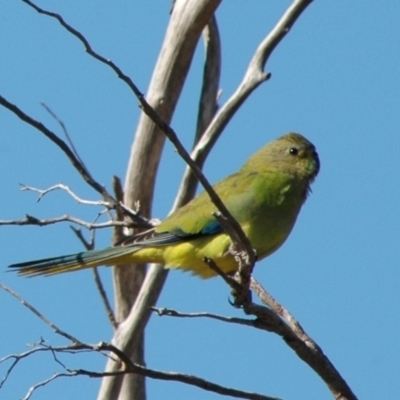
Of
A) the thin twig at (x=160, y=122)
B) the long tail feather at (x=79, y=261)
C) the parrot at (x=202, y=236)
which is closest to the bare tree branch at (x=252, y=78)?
the parrot at (x=202, y=236)

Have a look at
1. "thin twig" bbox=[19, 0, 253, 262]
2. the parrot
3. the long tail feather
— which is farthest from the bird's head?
"thin twig" bbox=[19, 0, 253, 262]

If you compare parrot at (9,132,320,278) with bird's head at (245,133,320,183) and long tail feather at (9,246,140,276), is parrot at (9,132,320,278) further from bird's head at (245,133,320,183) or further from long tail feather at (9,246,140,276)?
bird's head at (245,133,320,183)

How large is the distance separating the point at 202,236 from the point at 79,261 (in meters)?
0.74

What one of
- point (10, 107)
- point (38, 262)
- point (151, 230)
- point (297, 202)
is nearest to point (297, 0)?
point (297, 202)

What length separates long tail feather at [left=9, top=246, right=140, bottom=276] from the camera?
19.0ft

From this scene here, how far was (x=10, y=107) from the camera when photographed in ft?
13.2

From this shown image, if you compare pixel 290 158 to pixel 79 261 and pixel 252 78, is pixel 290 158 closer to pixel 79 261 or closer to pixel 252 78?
pixel 252 78

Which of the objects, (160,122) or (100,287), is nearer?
(160,122)

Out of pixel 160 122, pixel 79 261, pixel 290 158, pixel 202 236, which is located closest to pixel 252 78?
pixel 290 158

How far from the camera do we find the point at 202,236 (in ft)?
19.2

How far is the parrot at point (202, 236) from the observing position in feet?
18.9

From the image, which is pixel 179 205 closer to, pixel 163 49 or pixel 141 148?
pixel 141 148

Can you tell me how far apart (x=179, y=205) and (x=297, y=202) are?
76 centimetres

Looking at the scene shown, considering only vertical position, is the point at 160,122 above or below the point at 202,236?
below
